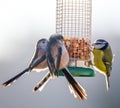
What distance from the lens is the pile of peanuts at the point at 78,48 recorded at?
1282 mm

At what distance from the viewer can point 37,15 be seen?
4.49ft

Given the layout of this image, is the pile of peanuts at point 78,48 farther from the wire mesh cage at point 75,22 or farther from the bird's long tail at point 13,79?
the bird's long tail at point 13,79

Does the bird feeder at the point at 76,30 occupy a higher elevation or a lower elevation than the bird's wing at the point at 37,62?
higher

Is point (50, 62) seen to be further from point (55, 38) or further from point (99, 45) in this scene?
point (99, 45)

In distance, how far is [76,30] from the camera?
4.42 ft

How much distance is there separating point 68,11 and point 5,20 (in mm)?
291

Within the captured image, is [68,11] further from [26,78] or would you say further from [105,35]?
[26,78]

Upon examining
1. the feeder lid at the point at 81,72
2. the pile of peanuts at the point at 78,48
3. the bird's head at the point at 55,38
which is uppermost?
the bird's head at the point at 55,38

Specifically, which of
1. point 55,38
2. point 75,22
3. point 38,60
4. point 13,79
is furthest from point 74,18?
point 13,79

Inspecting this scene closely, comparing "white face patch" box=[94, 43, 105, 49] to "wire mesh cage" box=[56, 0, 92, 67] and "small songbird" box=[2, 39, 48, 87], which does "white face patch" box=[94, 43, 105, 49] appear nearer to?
"wire mesh cage" box=[56, 0, 92, 67]

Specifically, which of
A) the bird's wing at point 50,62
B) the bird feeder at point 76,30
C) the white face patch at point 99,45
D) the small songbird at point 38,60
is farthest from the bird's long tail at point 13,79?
the white face patch at point 99,45

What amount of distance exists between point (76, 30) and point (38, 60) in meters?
0.21

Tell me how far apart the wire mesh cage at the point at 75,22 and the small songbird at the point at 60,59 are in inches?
1.4

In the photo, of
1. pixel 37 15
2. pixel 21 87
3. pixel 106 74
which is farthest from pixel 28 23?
pixel 106 74
